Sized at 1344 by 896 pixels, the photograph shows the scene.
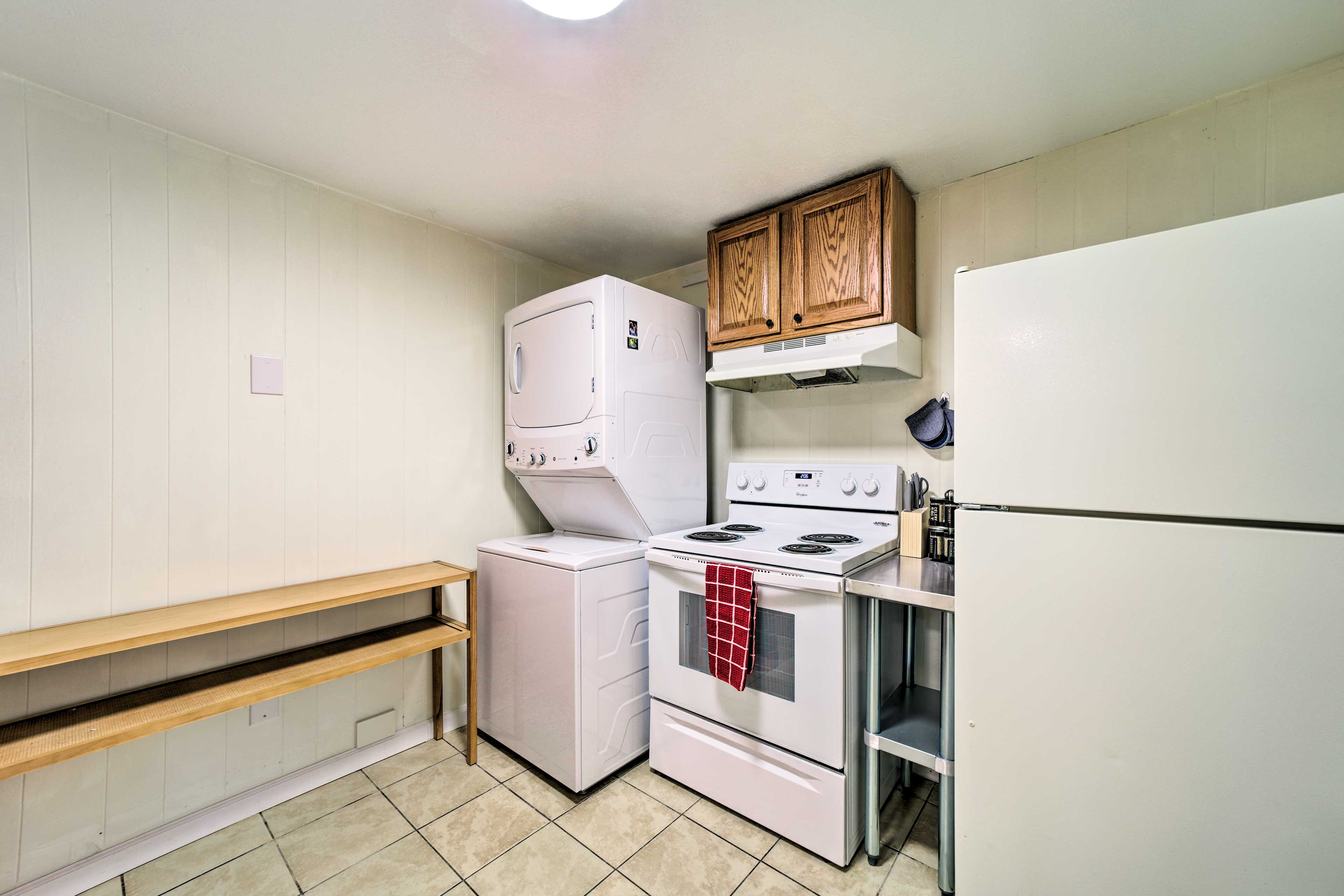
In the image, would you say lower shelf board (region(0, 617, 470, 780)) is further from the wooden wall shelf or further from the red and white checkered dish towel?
the red and white checkered dish towel

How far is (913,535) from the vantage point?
79.0 inches

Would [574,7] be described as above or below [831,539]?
above

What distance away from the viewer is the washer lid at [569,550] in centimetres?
203

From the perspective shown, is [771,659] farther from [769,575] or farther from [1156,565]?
[1156,565]

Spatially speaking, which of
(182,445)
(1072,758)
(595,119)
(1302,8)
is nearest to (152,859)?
(182,445)

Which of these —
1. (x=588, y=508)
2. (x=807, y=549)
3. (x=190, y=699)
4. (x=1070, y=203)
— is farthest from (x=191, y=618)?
(x=1070, y=203)

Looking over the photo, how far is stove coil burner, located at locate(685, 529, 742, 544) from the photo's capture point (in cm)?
202

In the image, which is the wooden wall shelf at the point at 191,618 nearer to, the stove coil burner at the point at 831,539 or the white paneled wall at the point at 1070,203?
the stove coil burner at the point at 831,539

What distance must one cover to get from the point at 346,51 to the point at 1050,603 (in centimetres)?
224

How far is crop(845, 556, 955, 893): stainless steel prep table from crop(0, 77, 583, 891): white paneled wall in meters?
1.89

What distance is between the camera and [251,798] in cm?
190

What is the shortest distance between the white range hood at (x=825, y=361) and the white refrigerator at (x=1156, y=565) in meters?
0.69

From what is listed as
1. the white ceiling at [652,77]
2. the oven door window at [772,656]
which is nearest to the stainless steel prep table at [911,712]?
the oven door window at [772,656]

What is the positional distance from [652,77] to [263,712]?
2.57 meters
